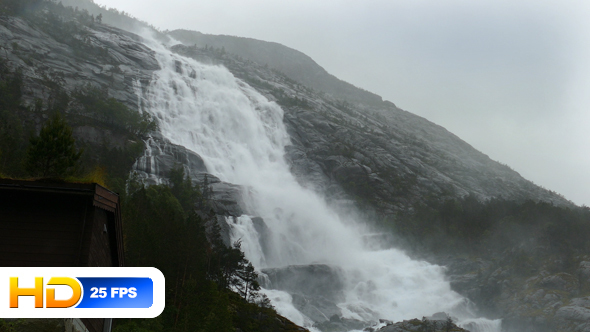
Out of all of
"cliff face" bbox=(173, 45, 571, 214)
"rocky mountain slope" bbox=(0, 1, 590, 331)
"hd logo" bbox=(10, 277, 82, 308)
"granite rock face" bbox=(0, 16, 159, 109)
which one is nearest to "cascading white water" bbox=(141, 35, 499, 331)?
"rocky mountain slope" bbox=(0, 1, 590, 331)

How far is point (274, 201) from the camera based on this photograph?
76562 millimetres

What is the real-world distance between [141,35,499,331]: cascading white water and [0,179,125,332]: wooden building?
1564 inches

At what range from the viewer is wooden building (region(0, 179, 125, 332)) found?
41.0 ft

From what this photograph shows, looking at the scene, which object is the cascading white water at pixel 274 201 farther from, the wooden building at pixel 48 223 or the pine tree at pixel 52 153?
the wooden building at pixel 48 223

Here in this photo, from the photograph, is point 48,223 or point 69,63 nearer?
point 48,223

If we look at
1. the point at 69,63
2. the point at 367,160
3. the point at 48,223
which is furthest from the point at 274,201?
the point at 48,223

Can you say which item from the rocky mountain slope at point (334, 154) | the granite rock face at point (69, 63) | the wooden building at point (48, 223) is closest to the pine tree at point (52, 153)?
the wooden building at point (48, 223)

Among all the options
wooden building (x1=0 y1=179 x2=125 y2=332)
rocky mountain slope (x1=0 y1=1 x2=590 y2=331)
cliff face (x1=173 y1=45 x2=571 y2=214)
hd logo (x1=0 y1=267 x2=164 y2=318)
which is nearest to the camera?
hd logo (x1=0 y1=267 x2=164 y2=318)

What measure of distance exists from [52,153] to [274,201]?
51977mm

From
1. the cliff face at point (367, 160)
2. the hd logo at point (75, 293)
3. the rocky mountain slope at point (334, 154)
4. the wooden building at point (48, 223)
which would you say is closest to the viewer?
the hd logo at point (75, 293)

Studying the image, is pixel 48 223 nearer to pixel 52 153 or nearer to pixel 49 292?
pixel 49 292

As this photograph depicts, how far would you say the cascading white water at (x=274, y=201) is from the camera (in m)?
62.1

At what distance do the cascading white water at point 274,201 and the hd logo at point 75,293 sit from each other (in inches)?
1783

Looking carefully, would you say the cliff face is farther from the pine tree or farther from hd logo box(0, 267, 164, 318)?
hd logo box(0, 267, 164, 318)
